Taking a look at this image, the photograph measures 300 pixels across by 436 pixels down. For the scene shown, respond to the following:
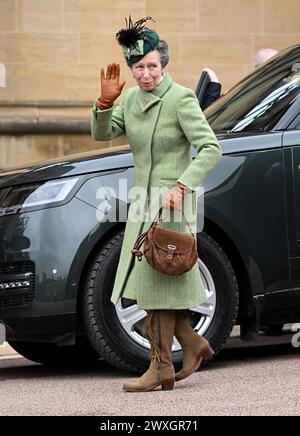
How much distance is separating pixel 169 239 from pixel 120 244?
66 cm

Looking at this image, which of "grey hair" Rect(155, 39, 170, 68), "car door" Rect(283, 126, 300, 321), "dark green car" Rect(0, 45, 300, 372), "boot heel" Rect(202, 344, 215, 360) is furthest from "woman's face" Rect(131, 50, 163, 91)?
"boot heel" Rect(202, 344, 215, 360)

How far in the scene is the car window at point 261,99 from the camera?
7570mm

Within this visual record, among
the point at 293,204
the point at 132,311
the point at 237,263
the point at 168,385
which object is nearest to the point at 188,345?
the point at 168,385

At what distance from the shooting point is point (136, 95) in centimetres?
669

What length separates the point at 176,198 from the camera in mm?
6285

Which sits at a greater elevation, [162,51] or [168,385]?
[162,51]

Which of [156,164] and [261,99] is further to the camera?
[261,99]

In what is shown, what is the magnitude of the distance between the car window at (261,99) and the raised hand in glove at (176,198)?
4.13ft

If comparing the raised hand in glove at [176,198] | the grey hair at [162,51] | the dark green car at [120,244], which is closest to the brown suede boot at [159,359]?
the dark green car at [120,244]

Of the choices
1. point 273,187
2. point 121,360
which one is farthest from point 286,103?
point 121,360

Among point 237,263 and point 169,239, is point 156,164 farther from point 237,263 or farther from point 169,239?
point 237,263

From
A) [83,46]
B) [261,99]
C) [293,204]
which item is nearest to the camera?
[293,204]

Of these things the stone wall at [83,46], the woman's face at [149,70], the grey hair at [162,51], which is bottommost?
the woman's face at [149,70]

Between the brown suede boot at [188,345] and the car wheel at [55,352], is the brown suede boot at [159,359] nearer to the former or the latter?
the brown suede boot at [188,345]
